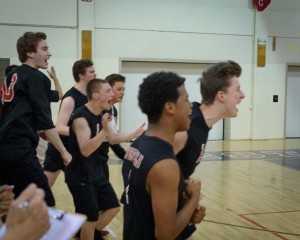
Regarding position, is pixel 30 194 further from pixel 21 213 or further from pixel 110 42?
pixel 110 42

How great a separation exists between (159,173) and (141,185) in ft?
0.51

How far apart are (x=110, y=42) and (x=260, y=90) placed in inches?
215

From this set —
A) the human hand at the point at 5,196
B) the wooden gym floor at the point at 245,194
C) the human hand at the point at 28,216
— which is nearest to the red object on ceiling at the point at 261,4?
the wooden gym floor at the point at 245,194

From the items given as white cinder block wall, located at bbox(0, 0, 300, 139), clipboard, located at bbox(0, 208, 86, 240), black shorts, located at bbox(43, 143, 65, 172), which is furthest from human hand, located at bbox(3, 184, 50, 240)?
white cinder block wall, located at bbox(0, 0, 300, 139)

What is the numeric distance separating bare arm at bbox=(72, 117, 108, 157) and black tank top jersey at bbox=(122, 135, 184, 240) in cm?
135

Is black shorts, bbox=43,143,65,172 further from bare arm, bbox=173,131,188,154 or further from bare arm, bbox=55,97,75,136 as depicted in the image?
bare arm, bbox=173,131,188,154

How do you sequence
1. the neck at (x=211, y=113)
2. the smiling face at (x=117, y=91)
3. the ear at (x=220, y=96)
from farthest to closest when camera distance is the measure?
1. the smiling face at (x=117, y=91)
2. the ear at (x=220, y=96)
3. the neck at (x=211, y=113)

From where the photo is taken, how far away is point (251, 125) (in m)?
14.7

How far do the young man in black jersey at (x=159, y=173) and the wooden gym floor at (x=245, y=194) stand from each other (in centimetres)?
284

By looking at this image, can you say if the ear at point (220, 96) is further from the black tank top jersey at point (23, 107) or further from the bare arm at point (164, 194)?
the black tank top jersey at point (23, 107)

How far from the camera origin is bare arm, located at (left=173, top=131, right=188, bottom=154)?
8.93ft

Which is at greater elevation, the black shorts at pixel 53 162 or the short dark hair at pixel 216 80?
the short dark hair at pixel 216 80

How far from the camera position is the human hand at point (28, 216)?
1.31 meters

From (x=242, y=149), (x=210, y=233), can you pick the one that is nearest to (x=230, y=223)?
(x=210, y=233)
